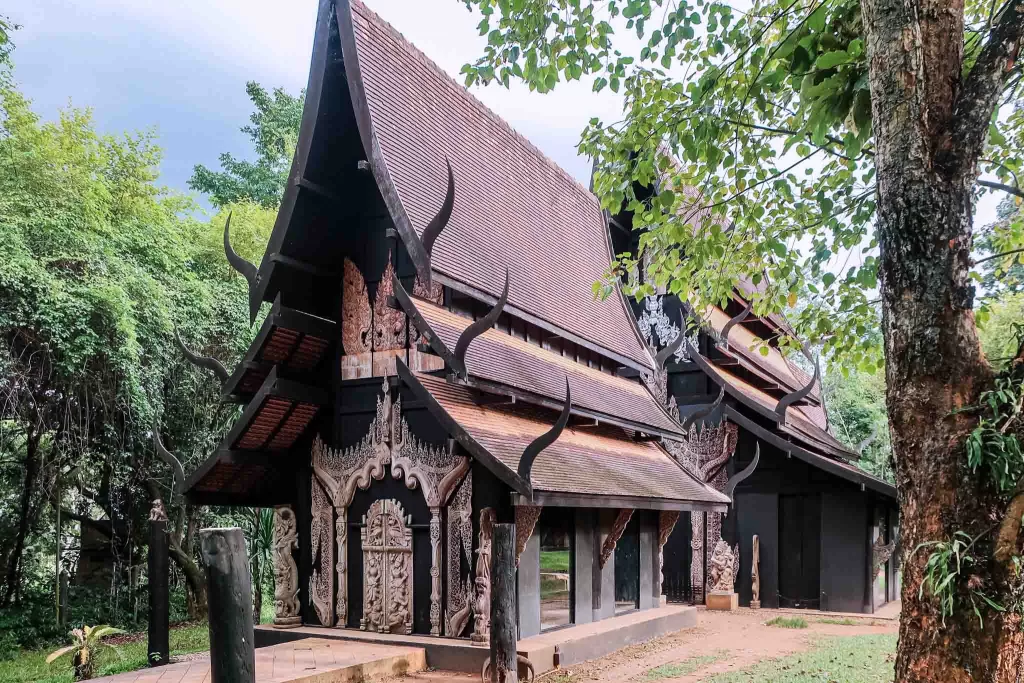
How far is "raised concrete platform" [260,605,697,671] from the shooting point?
7.69 m

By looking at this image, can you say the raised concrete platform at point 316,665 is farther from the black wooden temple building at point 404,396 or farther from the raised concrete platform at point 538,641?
the black wooden temple building at point 404,396

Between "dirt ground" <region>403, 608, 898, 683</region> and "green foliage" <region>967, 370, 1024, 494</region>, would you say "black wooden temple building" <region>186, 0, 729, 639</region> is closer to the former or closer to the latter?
"dirt ground" <region>403, 608, 898, 683</region>

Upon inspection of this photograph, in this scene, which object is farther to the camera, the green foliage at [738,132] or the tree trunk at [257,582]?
the tree trunk at [257,582]

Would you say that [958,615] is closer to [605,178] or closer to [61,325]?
[605,178]

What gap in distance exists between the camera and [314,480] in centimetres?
929

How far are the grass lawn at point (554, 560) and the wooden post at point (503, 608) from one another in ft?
6.46

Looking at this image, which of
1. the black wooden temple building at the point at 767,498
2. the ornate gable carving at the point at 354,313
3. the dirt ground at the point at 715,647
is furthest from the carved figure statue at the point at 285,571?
the black wooden temple building at the point at 767,498

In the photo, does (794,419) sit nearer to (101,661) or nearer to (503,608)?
(503,608)

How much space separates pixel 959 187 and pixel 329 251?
709 cm

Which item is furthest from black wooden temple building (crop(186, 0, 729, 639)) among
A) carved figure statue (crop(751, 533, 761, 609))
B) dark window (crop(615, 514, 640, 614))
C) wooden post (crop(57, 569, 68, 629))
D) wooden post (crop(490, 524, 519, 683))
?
wooden post (crop(57, 569, 68, 629))

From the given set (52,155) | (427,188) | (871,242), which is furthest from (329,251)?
(52,155)

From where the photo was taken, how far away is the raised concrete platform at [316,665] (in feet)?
A: 22.1

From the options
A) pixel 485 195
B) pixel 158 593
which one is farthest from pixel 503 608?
pixel 485 195

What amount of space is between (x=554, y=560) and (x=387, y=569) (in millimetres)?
1868
